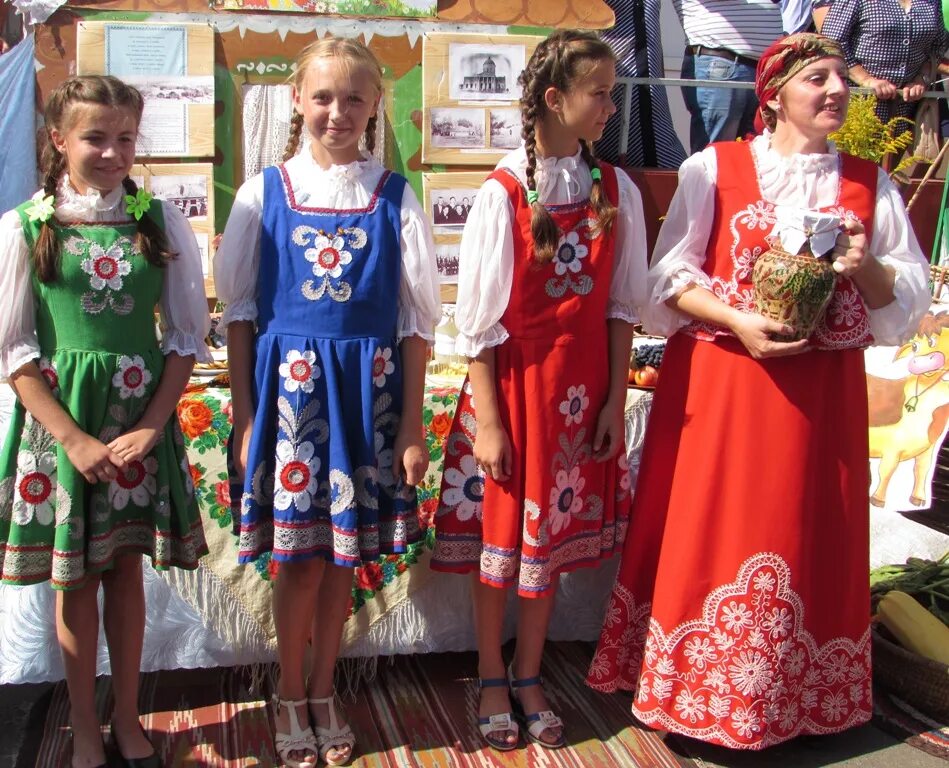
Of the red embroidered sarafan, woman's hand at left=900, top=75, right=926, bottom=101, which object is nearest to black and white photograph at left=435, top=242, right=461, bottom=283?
the red embroidered sarafan

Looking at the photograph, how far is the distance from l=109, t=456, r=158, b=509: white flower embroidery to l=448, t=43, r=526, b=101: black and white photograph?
239 cm

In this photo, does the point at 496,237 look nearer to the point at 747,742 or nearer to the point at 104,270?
the point at 104,270

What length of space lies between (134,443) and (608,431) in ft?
3.88

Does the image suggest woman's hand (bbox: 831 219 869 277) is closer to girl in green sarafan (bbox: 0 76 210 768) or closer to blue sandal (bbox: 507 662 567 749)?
blue sandal (bbox: 507 662 567 749)

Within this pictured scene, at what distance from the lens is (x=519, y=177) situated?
2291mm

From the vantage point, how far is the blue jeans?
4.80m

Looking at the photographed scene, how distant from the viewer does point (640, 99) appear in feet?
16.0

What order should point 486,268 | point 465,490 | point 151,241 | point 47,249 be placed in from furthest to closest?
point 465,490 < point 486,268 < point 151,241 < point 47,249

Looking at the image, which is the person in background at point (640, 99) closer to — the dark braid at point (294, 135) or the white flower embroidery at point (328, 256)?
the dark braid at point (294, 135)

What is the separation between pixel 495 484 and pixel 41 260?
1.20m

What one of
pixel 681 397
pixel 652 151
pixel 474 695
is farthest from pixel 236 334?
pixel 652 151

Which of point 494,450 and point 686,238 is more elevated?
point 686,238

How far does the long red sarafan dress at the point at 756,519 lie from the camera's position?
7.63ft

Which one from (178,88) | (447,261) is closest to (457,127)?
(447,261)
